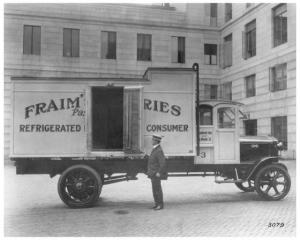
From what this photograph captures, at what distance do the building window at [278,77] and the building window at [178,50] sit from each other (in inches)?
259

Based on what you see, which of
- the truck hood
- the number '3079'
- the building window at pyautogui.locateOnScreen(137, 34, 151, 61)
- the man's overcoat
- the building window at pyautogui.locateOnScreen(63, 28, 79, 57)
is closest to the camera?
the number '3079'

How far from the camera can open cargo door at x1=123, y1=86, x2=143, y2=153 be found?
8609mm

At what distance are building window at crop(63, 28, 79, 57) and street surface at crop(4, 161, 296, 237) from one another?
14603 mm

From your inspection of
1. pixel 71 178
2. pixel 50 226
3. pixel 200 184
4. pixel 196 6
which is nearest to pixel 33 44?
pixel 196 6

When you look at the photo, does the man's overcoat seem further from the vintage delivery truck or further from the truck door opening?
the truck door opening

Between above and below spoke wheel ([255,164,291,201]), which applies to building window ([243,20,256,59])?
above

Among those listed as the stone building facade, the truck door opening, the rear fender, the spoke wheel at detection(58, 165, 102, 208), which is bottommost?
the spoke wheel at detection(58, 165, 102, 208)

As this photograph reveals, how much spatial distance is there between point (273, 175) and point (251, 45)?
17.9 meters

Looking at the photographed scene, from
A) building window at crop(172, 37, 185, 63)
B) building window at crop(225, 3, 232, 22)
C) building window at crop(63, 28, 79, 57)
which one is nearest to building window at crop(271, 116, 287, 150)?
building window at crop(172, 37, 185, 63)

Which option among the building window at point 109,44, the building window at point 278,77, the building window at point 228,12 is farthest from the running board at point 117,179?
Result: the building window at point 228,12

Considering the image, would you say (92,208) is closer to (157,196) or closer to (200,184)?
(157,196)

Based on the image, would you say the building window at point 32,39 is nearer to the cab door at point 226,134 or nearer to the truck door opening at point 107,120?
the truck door opening at point 107,120

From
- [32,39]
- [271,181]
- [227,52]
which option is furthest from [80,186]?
[227,52]

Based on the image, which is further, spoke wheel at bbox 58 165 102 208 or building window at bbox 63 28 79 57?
building window at bbox 63 28 79 57
